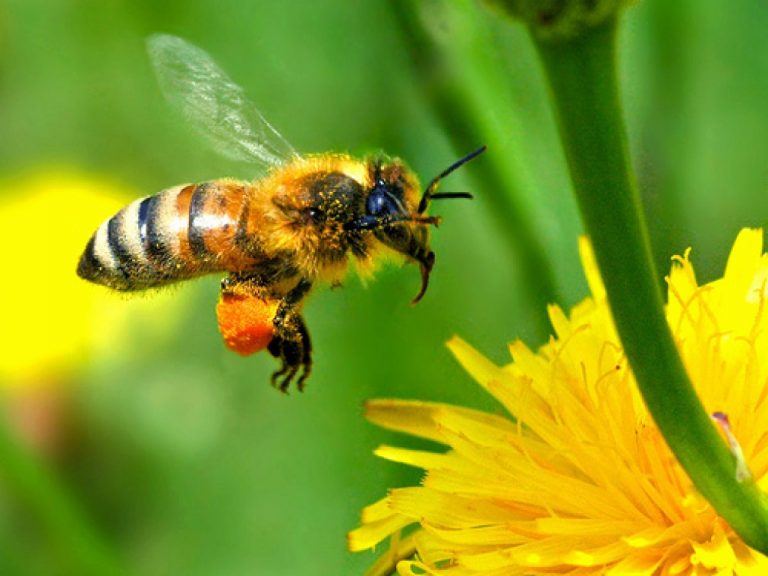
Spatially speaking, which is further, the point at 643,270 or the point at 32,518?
the point at 32,518

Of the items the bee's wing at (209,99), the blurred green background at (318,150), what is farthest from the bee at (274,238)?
the blurred green background at (318,150)

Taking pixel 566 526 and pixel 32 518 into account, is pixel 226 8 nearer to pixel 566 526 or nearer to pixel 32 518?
pixel 32 518

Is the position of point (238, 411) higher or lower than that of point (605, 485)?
higher

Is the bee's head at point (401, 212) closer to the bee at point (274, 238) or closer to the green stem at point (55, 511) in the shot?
the bee at point (274, 238)

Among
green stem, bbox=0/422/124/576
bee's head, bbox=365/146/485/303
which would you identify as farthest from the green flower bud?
green stem, bbox=0/422/124/576

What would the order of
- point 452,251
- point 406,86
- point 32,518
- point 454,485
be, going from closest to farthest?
point 454,485 < point 406,86 < point 452,251 < point 32,518

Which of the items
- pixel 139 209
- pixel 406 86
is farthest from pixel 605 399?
pixel 406 86

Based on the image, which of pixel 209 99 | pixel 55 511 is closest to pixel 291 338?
pixel 209 99
